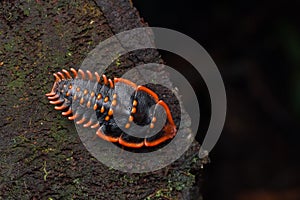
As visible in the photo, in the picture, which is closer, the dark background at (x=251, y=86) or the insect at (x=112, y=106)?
the insect at (x=112, y=106)

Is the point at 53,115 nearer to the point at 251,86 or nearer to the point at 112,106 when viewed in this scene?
the point at 112,106

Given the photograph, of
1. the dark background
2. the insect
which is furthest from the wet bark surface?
the dark background

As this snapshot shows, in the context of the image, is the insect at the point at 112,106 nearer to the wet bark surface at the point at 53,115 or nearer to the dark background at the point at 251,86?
the wet bark surface at the point at 53,115

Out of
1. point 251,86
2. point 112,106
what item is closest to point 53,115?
point 112,106

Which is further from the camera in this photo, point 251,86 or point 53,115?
point 251,86

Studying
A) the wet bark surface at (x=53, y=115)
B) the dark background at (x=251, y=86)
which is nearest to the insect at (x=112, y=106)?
the wet bark surface at (x=53, y=115)

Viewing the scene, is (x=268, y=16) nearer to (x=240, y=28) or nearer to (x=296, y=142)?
(x=240, y=28)

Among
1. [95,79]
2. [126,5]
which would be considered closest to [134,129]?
[95,79]
